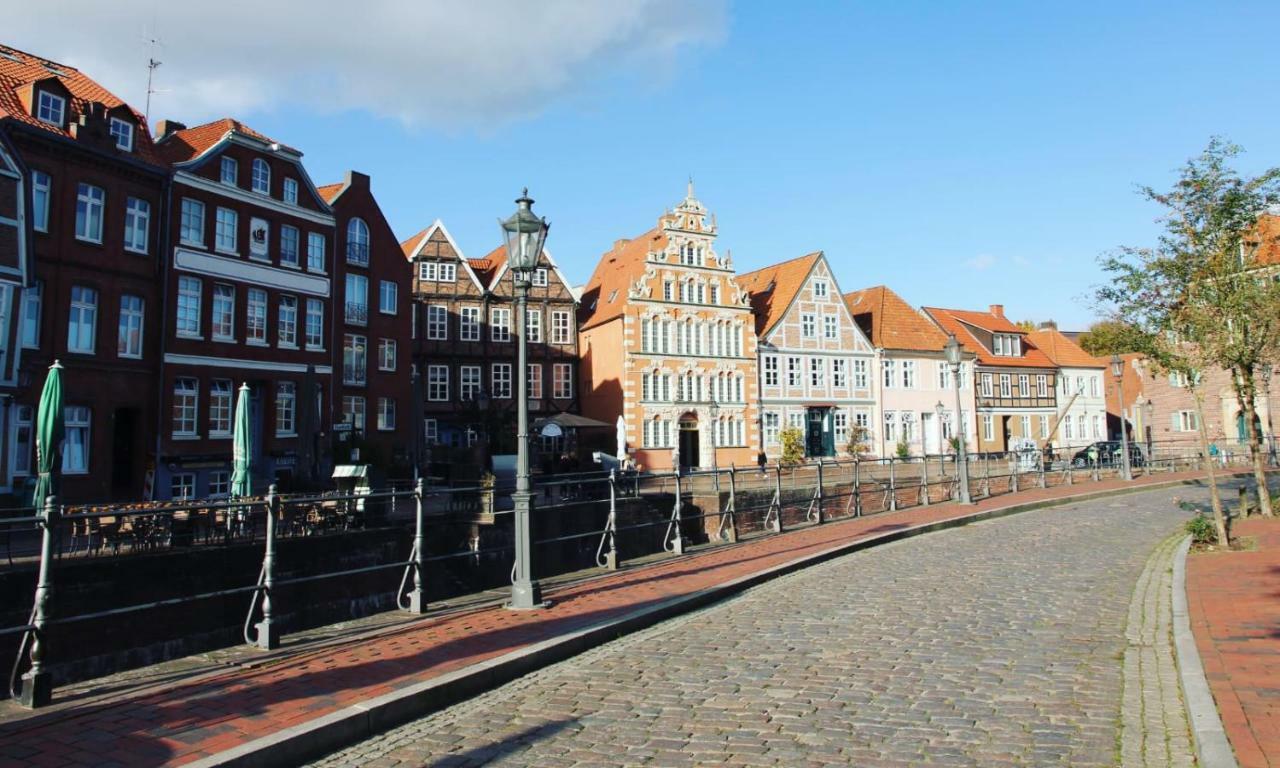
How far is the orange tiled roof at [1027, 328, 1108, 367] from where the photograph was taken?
5905 centimetres

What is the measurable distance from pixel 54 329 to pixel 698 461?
92.9 feet

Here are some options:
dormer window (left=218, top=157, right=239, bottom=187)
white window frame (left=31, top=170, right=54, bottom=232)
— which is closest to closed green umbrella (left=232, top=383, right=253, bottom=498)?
white window frame (left=31, top=170, right=54, bottom=232)

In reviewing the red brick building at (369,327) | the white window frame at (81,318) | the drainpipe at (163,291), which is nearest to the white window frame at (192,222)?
the drainpipe at (163,291)

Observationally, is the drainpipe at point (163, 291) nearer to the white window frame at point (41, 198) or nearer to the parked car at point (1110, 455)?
the white window frame at point (41, 198)

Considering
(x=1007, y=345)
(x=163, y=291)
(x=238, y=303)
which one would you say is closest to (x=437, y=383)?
(x=238, y=303)

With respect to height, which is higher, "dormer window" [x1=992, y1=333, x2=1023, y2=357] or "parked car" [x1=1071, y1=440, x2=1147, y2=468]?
"dormer window" [x1=992, y1=333, x2=1023, y2=357]

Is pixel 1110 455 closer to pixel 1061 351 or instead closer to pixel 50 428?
pixel 1061 351

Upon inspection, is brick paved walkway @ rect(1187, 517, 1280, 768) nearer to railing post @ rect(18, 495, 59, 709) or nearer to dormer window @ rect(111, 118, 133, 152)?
railing post @ rect(18, 495, 59, 709)

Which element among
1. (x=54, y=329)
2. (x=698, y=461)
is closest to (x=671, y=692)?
(x=54, y=329)

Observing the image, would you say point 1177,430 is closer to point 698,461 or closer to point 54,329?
point 698,461

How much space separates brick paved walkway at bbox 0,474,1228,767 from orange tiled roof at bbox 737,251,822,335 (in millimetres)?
36537

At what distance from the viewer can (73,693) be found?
6.75 meters

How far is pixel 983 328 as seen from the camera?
184 ft

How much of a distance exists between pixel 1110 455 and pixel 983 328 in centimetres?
1787
